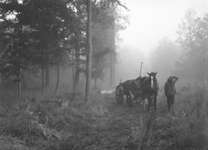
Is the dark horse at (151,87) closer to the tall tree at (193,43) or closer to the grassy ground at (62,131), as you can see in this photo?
the grassy ground at (62,131)

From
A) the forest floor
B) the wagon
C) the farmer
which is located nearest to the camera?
the forest floor

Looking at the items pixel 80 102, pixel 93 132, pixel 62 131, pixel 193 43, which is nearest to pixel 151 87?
pixel 80 102

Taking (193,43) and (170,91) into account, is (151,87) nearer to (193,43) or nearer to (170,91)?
(170,91)

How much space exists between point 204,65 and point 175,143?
25.0m

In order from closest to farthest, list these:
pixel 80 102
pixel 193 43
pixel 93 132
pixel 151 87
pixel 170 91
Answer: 1. pixel 93 132
2. pixel 170 91
3. pixel 151 87
4. pixel 80 102
5. pixel 193 43

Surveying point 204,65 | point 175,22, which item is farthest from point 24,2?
point 175,22

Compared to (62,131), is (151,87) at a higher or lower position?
higher

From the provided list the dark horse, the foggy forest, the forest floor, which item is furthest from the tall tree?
the forest floor

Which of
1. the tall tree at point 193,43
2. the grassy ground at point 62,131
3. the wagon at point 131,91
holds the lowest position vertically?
the grassy ground at point 62,131

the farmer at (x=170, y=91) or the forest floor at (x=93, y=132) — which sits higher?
the farmer at (x=170, y=91)

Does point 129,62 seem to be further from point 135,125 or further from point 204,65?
point 135,125

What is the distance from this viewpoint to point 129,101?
12000mm

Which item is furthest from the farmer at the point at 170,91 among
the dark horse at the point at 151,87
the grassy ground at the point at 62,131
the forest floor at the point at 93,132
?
the grassy ground at the point at 62,131

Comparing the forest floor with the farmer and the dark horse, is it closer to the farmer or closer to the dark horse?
the farmer
